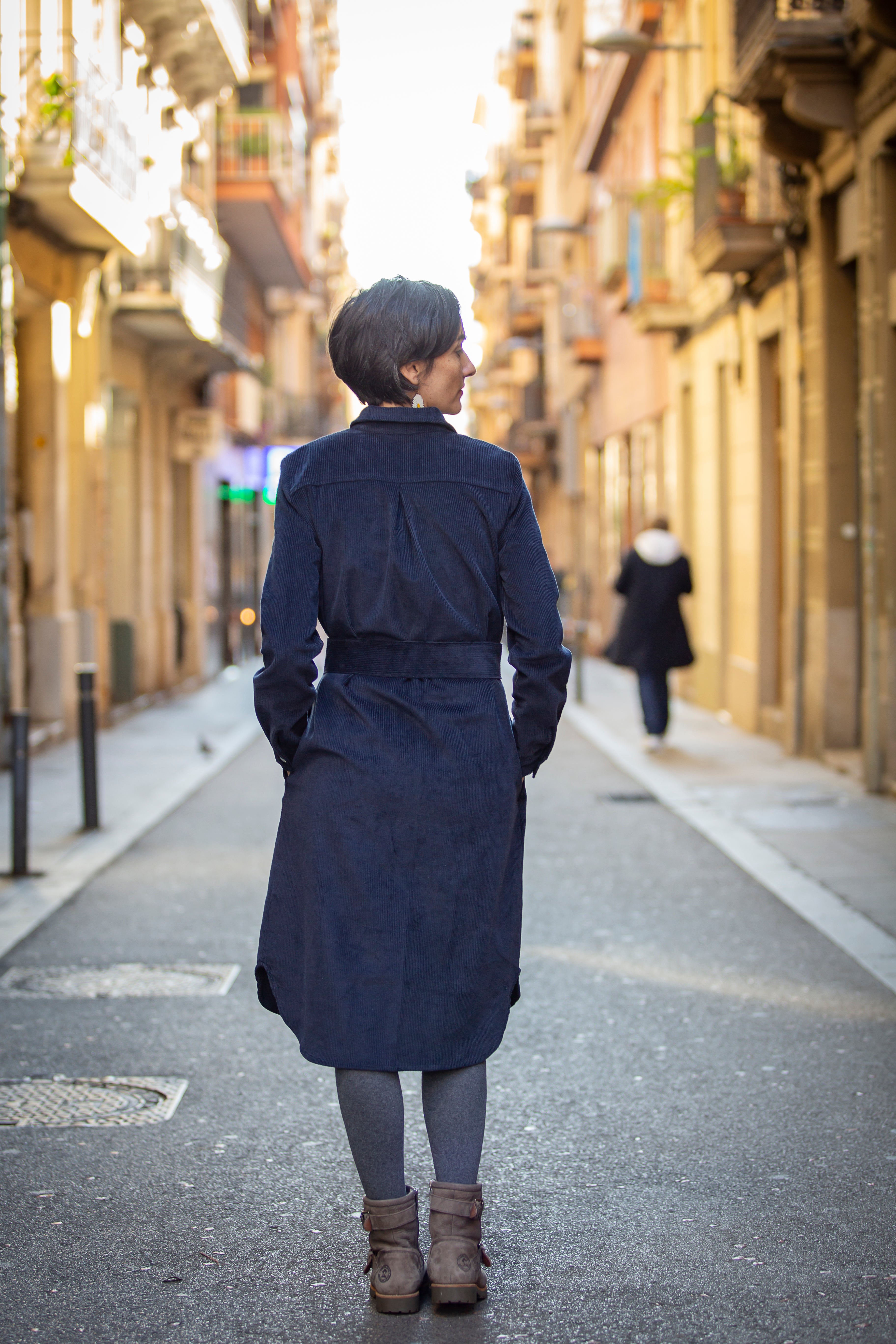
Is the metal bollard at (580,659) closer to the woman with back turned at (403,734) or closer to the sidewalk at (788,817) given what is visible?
the sidewalk at (788,817)

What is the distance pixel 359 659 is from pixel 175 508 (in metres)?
21.4

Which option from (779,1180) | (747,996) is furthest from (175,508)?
(779,1180)

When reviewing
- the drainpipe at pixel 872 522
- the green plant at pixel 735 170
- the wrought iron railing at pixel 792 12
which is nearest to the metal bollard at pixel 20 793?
the drainpipe at pixel 872 522

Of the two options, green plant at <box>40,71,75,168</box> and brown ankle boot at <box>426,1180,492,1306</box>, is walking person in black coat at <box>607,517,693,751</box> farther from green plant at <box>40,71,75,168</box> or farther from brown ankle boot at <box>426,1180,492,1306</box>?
brown ankle boot at <box>426,1180,492,1306</box>

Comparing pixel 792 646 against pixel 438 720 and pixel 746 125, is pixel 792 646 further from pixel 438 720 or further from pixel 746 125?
pixel 438 720

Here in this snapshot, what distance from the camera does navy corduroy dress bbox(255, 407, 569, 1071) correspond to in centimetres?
323

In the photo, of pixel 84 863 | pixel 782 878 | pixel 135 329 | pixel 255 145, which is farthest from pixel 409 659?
pixel 255 145

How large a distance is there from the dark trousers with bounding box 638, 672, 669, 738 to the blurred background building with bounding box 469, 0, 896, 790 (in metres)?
0.98

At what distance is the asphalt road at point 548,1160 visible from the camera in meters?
3.29

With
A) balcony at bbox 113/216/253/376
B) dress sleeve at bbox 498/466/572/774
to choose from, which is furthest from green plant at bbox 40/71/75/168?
dress sleeve at bbox 498/466/572/774

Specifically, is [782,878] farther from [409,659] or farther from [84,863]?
[409,659]

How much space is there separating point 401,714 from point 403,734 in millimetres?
37

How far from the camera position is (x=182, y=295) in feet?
64.4

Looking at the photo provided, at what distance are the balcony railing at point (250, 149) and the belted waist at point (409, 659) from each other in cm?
2492
